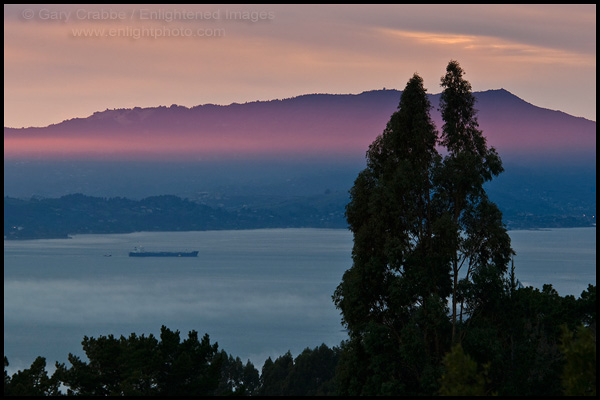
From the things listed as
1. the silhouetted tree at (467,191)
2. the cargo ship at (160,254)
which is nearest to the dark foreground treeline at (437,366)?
the silhouetted tree at (467,191)

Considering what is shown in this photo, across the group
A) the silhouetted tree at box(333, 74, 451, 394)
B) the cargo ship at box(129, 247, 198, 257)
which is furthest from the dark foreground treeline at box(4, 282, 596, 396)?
the cargo ship at box(129, 247, 198, 257)

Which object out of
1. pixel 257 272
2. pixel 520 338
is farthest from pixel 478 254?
pixel 257 272

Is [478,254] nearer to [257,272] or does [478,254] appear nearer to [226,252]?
[257,272]

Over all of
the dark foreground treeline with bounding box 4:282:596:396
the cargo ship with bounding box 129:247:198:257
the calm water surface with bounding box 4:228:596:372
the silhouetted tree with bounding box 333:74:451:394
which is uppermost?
the silhouetted tree with bounding box 333:74:451:394

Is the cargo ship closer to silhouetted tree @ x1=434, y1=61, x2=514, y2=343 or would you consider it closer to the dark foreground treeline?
the dark foreground treeline

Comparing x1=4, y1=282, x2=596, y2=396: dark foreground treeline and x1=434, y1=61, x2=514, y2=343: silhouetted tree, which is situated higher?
x1=434, y1=61, x2=514, y2=343: silhouetted tree

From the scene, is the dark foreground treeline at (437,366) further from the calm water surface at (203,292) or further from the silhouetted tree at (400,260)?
the calm water surface at (203,292)
